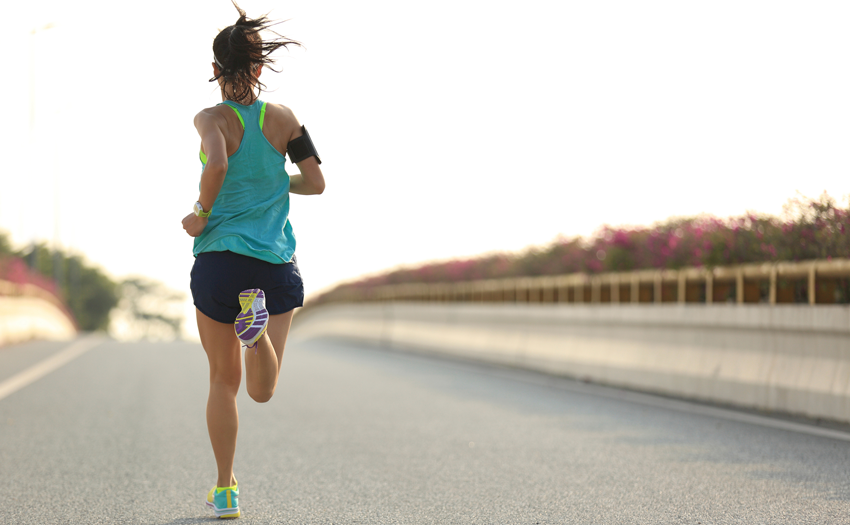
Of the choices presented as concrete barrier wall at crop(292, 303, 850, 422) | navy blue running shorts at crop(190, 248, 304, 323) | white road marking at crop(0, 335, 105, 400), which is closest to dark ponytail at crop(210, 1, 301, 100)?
navy blue running shorts at crop(190, 248, 304, 323)

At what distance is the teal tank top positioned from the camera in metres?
4.63

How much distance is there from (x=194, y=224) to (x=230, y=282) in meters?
0.30

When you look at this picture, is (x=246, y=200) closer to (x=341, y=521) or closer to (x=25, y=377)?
(x=341, y=521)

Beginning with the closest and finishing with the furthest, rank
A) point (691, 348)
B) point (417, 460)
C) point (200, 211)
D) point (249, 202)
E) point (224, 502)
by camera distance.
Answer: point (200, 211)
point (249, 202)
point (224, 502)
point (417, 460)
point (691, 348)

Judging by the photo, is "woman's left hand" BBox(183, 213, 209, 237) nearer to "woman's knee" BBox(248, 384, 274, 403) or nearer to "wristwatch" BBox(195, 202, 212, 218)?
"wristwatch" BBox(195, 202, 212, 218)

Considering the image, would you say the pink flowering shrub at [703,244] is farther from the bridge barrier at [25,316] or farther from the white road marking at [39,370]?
the bridge barrier at [25,316]

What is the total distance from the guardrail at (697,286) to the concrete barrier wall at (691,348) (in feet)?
1.16

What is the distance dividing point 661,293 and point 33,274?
33432mm

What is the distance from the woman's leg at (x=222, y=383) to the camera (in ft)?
15.6

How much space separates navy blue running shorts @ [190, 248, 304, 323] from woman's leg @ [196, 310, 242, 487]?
0.26 feet

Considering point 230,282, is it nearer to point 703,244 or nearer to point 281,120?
point 281,120

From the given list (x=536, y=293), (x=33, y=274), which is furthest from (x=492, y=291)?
(x=33, y=274)

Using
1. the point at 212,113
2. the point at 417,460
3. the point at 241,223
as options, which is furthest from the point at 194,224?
the point at 417,460

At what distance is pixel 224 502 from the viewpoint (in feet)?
16.2
